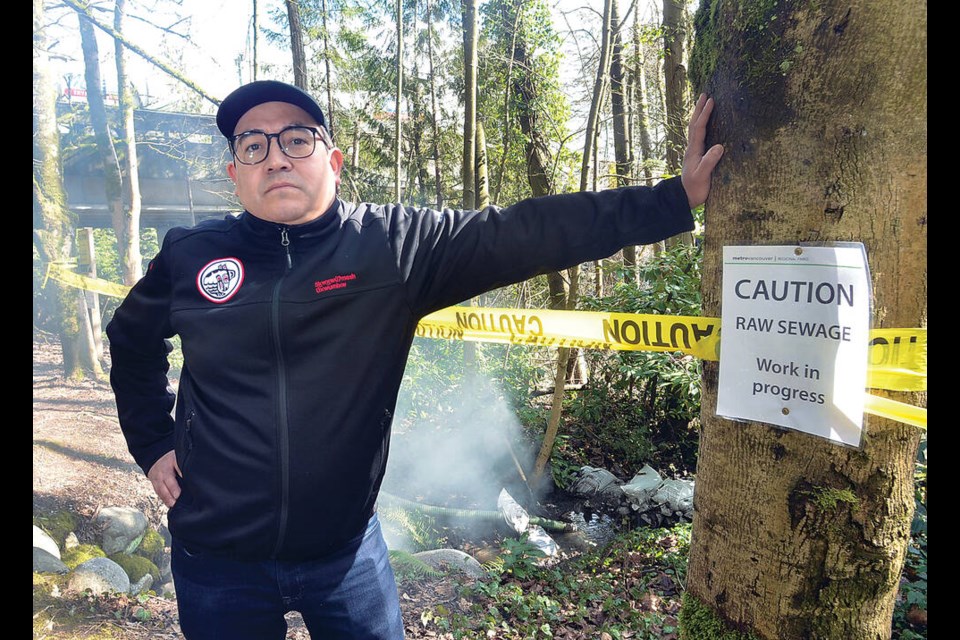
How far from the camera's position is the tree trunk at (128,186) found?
8.21 meters

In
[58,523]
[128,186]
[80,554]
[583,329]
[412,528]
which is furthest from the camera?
[128,186]

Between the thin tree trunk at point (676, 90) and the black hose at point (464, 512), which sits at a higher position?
the thin tree trunk at point (676, 90)

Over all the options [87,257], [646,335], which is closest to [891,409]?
[646,335]

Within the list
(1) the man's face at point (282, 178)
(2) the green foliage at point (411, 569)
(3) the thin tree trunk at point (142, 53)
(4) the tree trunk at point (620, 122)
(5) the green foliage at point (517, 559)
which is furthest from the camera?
(3) the thin tree trunk at point (142, 53)

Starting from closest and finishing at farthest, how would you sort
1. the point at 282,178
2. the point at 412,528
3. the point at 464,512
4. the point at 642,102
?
the point at 282,178 < the point at 412,528 < the point at 464,512 < the point at 642,102

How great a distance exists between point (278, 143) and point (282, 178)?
0.49 feet

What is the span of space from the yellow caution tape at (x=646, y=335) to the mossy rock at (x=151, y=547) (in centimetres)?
370

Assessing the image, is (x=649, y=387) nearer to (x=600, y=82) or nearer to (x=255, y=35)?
(x=600, y=82)

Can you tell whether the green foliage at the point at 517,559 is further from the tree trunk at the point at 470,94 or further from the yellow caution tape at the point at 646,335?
the tree trunk at the point at 470,94

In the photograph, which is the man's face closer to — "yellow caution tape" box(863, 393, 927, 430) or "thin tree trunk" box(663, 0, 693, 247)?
"yellow caution tape" box(863, 393, 927, 430)

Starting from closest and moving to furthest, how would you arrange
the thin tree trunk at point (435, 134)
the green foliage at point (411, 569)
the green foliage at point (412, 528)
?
the green foliage at point (411, 569) < the green foliage at point (412, 528) < the thin tree trunk at point (435, 134)

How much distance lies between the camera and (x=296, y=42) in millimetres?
7227

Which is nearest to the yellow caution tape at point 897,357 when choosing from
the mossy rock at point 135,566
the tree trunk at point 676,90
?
the mossy rock at point 135,566

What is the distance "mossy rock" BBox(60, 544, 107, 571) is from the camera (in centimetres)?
444
